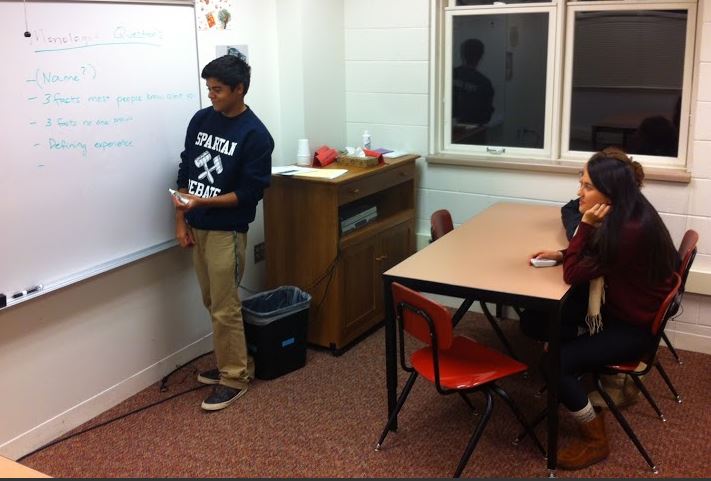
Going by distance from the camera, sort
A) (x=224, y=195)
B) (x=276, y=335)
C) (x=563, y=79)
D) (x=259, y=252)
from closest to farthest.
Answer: (x=224, y=195)
(x=276, y=335)
(x=563, y=79)
(x=259, y=252)

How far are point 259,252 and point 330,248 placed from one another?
642 millimetres

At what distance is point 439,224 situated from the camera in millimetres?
3672

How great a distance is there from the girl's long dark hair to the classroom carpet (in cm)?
81

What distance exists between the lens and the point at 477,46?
14.3 ft

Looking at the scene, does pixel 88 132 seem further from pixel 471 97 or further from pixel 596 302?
pixel 471 97

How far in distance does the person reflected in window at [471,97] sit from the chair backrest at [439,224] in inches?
37.5

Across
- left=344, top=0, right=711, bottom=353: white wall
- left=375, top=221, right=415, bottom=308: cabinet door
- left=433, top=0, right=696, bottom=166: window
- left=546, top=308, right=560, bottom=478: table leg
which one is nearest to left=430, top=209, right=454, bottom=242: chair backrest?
left=375, top=221, right=415, bottom=308: cabinet door

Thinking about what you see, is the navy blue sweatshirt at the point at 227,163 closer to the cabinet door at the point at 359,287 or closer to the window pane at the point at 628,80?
the cabinet door at the point at 359,287

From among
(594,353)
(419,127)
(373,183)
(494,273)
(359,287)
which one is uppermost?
Result: (419,127)

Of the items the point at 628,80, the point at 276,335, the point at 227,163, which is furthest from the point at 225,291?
the point at 628,80

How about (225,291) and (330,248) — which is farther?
(330,248)

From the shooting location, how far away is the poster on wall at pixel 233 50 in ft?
12.4

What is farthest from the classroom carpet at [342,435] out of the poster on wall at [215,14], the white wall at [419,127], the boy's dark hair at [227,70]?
the poster on wall at [215,14]

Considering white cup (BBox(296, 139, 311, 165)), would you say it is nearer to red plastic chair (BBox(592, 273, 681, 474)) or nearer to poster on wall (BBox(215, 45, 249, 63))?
poster on wall (BBox(215, 45, 249, 63))
